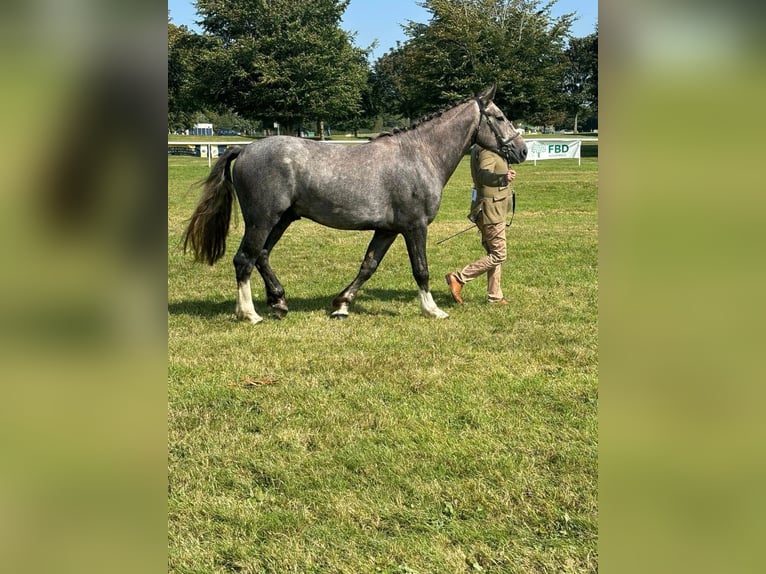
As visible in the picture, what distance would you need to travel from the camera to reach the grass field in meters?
3.10

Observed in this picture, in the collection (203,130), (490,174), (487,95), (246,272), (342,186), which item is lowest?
(246,272)

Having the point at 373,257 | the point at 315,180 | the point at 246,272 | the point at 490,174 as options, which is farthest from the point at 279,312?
the point at 490,174

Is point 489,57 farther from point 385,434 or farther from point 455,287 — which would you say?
point 385,434

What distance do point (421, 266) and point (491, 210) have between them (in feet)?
3.67

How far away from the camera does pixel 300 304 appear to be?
313 inches

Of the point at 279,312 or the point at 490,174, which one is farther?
the point at 490,174

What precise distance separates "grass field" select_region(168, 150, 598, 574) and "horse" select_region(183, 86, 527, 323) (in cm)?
69
